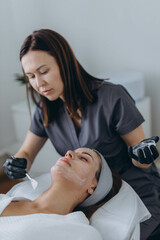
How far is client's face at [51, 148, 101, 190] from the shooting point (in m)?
1.12

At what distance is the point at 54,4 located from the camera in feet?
7.63

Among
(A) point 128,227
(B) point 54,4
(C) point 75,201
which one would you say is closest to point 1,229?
(C) point 75,201

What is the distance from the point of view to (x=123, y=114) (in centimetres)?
127

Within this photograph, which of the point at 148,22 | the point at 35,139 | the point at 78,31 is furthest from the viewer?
the point at 78,31

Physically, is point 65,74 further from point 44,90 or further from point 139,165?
point 139,165

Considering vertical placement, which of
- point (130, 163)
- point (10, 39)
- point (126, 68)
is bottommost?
point (130, 163)

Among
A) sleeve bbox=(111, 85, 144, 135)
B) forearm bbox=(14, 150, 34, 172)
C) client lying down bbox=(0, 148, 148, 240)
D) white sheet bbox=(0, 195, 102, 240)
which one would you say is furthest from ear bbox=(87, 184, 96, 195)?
forearm bbox=(14, 150, 34, 172)

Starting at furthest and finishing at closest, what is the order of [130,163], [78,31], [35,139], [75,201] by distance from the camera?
[78,31], [35,139], [130,163], [75,201]

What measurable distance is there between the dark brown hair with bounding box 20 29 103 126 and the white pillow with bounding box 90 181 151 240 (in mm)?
435

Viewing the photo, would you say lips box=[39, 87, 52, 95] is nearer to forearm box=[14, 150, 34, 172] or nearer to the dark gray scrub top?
the dark gray scrub top

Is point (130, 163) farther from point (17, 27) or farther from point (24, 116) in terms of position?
point (17, 27)

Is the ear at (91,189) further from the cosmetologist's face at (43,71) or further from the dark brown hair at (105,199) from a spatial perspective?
the cosmetologist's face at (43,71)

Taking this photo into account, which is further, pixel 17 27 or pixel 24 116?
pixel 17 27

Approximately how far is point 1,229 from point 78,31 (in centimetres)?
171
